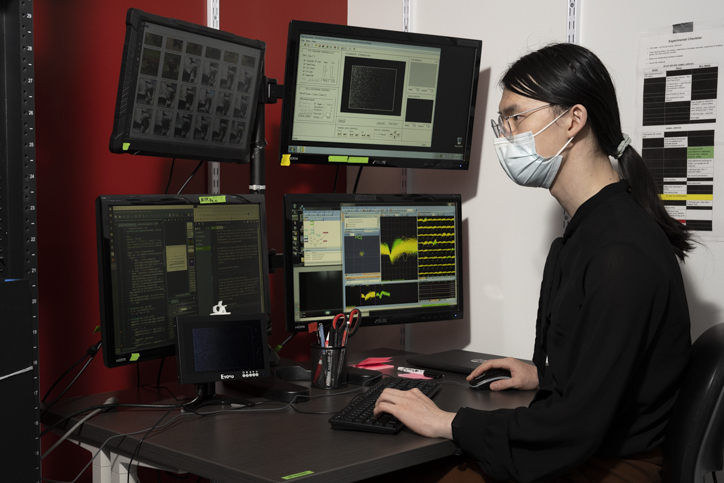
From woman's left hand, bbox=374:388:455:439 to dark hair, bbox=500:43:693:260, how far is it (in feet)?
1.97

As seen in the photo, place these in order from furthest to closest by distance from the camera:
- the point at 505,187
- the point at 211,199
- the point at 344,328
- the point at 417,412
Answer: the point at 505,187 < the point at 344,328 < the point at 211,199 < the point at 417,412

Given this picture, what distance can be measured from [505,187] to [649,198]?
2.24 feet

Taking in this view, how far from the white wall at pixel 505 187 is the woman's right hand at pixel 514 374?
1.17 feet

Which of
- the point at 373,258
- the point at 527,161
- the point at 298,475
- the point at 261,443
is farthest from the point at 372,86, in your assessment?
the point at 298,475

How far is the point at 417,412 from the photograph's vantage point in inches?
50.1

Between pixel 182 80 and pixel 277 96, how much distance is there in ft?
1.10

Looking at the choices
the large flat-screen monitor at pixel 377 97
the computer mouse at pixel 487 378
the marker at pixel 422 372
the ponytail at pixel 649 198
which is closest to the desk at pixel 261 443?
the computer mouse at pixel 487 378

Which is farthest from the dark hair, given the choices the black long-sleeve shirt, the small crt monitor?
the small crt monitor

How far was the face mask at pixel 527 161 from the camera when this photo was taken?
56.6 inches

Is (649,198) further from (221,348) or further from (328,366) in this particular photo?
(221,348)

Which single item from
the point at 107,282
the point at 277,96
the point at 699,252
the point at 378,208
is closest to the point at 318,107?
the point at 277,96

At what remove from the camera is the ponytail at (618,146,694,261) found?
138 centimetres

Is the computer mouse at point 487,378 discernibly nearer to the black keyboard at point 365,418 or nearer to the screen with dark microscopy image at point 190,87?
the black keyboard at point 365,418

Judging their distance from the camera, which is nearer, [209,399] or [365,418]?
[365,418]
